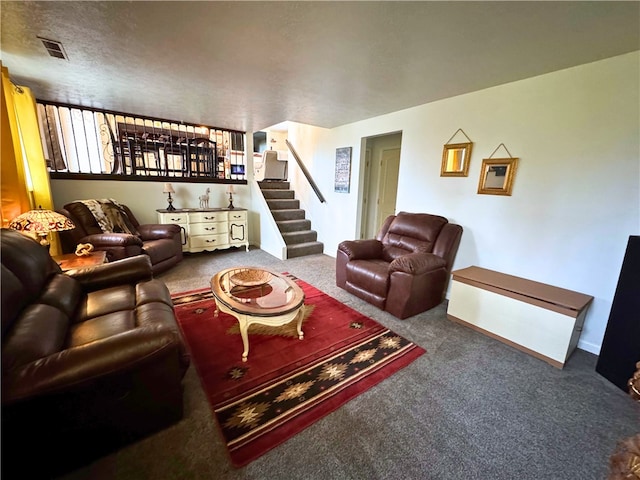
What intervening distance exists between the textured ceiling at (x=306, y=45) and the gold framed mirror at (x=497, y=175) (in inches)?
29.3

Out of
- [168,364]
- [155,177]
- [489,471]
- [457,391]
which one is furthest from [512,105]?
[155,177]

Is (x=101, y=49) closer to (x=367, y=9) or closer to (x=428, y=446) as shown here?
(x=367, y=9)

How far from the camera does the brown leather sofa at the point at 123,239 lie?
2.94 metres

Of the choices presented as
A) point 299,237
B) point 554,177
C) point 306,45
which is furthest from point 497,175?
point 299,237

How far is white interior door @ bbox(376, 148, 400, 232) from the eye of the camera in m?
4.44

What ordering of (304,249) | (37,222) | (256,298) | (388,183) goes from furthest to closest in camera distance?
1. (304,249)
2. (388,183)
3. (256,298)
4. (37,222)

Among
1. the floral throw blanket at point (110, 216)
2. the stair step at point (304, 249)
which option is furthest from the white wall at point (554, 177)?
the floral throw blanket at point (110, 216)

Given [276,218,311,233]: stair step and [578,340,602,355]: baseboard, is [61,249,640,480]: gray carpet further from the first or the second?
[276,218,311,233]: stair step

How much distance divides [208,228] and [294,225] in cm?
157

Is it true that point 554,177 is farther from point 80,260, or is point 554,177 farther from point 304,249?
point 80,260

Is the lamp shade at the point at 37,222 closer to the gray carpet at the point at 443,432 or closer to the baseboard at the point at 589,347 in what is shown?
the gray carpet at the point at 443,432

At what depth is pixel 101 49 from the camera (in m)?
2.01

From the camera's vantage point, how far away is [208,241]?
4449 mm

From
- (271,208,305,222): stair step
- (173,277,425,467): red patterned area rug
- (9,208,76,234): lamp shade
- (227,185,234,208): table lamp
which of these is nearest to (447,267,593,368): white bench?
(173,277,425,467): red patterned area rug
